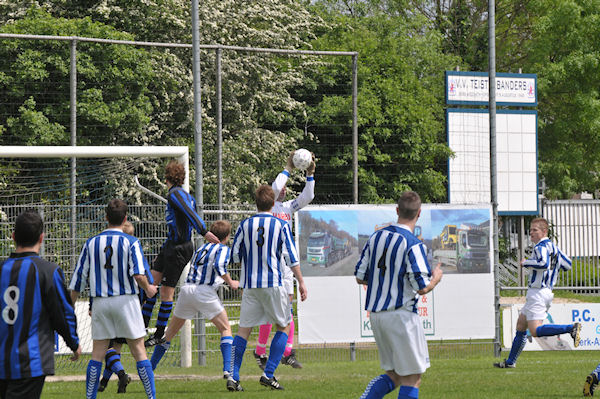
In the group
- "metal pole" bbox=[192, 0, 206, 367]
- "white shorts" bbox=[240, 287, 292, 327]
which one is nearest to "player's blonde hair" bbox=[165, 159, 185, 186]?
"white shorts" bbox=[240, 287, 292, 327]

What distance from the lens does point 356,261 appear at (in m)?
12.8

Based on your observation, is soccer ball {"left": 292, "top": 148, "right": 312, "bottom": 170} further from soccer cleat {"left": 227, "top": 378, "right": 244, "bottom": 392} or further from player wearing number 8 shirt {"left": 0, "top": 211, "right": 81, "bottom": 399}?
player wearing number 8 shirt {"left": 0, "top": 211, "right": 81, "bottom": 399}

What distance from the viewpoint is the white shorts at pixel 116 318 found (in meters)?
7.86

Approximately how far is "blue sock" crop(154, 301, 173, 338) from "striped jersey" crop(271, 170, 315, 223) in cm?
166

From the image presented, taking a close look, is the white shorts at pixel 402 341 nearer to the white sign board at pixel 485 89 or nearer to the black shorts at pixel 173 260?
the black shorts at pixel 173 260

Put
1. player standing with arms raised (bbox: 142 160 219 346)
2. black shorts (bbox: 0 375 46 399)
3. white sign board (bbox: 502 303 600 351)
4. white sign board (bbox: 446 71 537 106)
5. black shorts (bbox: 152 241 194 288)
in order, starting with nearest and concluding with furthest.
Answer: black shorts (bbox: 0 375 46 399), player standing with arms raised (bbox: 142 160 219 346), black shorts (bbox: 152 241 194 288), white sign board (bbox: 502 303 600 351), white sign board (bbox: 446 71 537 106)

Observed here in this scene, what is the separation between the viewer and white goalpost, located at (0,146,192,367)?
11375 millimetres

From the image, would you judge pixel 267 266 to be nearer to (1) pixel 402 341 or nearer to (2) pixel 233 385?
(2) pixel 233 385

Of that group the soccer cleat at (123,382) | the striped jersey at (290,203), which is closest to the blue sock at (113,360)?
the soccer cleat at (123,382)

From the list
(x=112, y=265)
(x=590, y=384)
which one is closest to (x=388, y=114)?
(x=590, y=384)

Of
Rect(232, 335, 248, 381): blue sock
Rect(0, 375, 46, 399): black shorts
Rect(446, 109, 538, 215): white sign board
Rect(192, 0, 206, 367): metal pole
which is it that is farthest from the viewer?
Rect(446, 109, 538, 215): white sign board

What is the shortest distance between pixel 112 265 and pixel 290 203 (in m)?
3.55

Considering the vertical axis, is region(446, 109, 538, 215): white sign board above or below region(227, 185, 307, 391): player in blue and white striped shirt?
above

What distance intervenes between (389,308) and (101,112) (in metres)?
11.1
